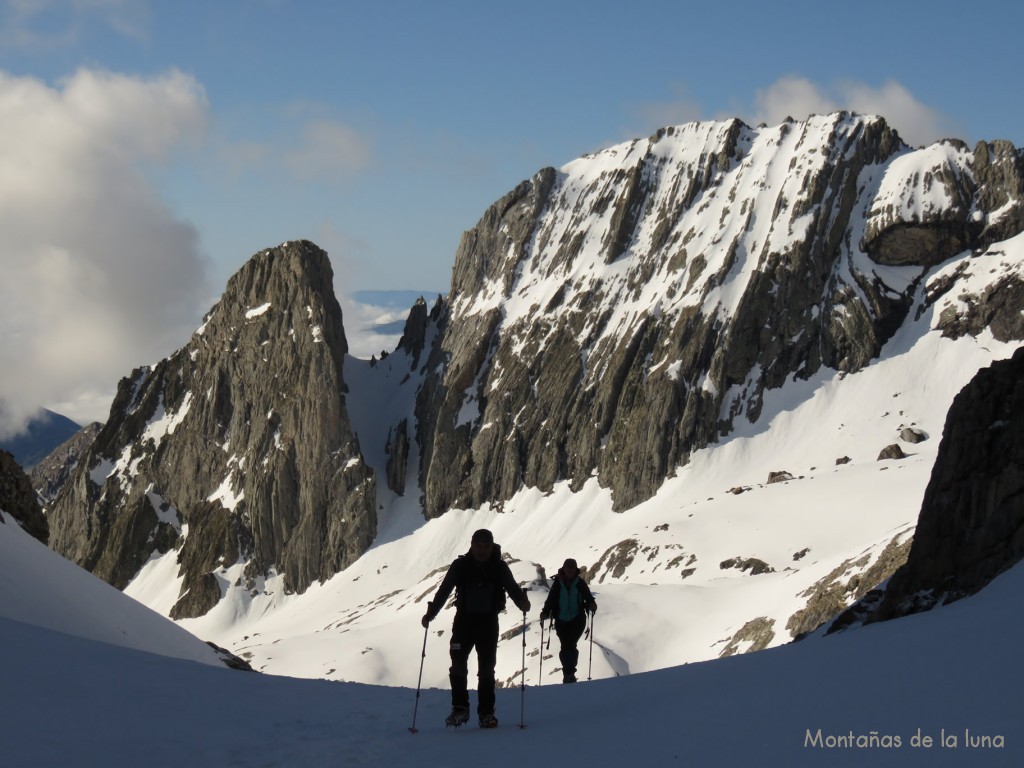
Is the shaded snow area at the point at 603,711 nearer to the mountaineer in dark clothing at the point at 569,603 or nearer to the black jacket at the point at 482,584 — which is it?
the black jacket at the point at 482,584

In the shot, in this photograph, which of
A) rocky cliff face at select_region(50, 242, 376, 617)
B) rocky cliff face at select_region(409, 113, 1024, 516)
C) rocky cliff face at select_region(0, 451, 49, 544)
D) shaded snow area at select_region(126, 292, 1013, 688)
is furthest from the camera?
rocky cliff face at select_region(50, 242, 376, 617)

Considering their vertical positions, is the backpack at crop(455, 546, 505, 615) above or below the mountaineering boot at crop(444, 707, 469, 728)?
above

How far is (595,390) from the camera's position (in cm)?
13862

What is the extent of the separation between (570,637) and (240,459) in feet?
481

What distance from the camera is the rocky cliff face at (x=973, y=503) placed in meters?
17.3

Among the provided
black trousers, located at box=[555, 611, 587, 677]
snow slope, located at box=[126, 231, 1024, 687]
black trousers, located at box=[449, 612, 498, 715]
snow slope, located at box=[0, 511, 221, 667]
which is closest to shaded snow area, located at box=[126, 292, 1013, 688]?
snow slope, located at box=[126, 231, 1024, 687]

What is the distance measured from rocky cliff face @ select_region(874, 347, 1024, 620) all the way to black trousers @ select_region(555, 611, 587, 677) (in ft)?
19.2

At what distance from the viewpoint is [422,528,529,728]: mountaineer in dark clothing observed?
12.8m

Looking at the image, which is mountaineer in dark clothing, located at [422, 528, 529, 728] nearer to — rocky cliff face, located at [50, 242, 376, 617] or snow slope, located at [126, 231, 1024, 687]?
snow slope, located at [126, 231, 1024, 687]

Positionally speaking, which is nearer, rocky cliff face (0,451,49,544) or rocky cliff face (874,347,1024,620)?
rocky cliff face (874,347,1024,620)

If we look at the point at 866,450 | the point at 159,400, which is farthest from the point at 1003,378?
the point at 159,400

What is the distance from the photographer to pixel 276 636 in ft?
413

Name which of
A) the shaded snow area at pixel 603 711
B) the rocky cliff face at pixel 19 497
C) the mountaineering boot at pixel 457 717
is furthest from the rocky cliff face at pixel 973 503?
the rocky cliff face at pixel 19 497

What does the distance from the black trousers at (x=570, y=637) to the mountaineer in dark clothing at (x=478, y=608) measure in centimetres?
779
